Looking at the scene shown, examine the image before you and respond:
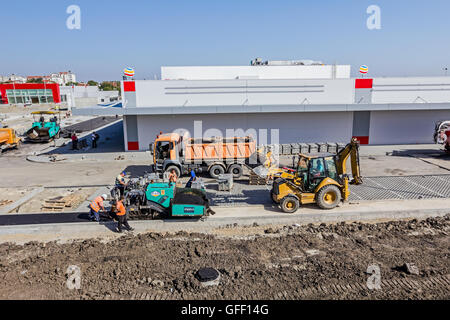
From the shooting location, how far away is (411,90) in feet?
85.7

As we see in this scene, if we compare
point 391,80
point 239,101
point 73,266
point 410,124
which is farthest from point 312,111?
point 73,266

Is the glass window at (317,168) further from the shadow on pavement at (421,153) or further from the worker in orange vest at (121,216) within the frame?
the shadow on pavement at (421,153)

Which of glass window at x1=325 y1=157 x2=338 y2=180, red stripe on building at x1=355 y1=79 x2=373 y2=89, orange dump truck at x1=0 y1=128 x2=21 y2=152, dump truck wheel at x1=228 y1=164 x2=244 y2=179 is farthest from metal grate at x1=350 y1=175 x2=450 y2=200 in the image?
orange dump truck at x1=0 y1=128 x2=21 y2=152

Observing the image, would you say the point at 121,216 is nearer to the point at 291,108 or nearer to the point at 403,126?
the point at 291,108

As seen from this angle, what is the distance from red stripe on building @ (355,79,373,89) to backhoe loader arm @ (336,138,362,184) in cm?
1407

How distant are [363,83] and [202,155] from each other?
14701 millimetres

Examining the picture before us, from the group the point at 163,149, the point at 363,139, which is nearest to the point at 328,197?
the point at 163,149

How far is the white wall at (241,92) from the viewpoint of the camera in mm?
24516

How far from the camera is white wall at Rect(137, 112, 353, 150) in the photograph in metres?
25.0

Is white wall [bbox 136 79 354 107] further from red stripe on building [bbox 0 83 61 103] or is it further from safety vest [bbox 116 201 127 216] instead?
red stripe on building [bbox 0 83 61 103]

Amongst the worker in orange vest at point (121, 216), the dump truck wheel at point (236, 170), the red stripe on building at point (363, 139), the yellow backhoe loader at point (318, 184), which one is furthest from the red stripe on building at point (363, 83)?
the worker in orange vest at point (121, 216)

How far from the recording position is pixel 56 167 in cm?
2159
